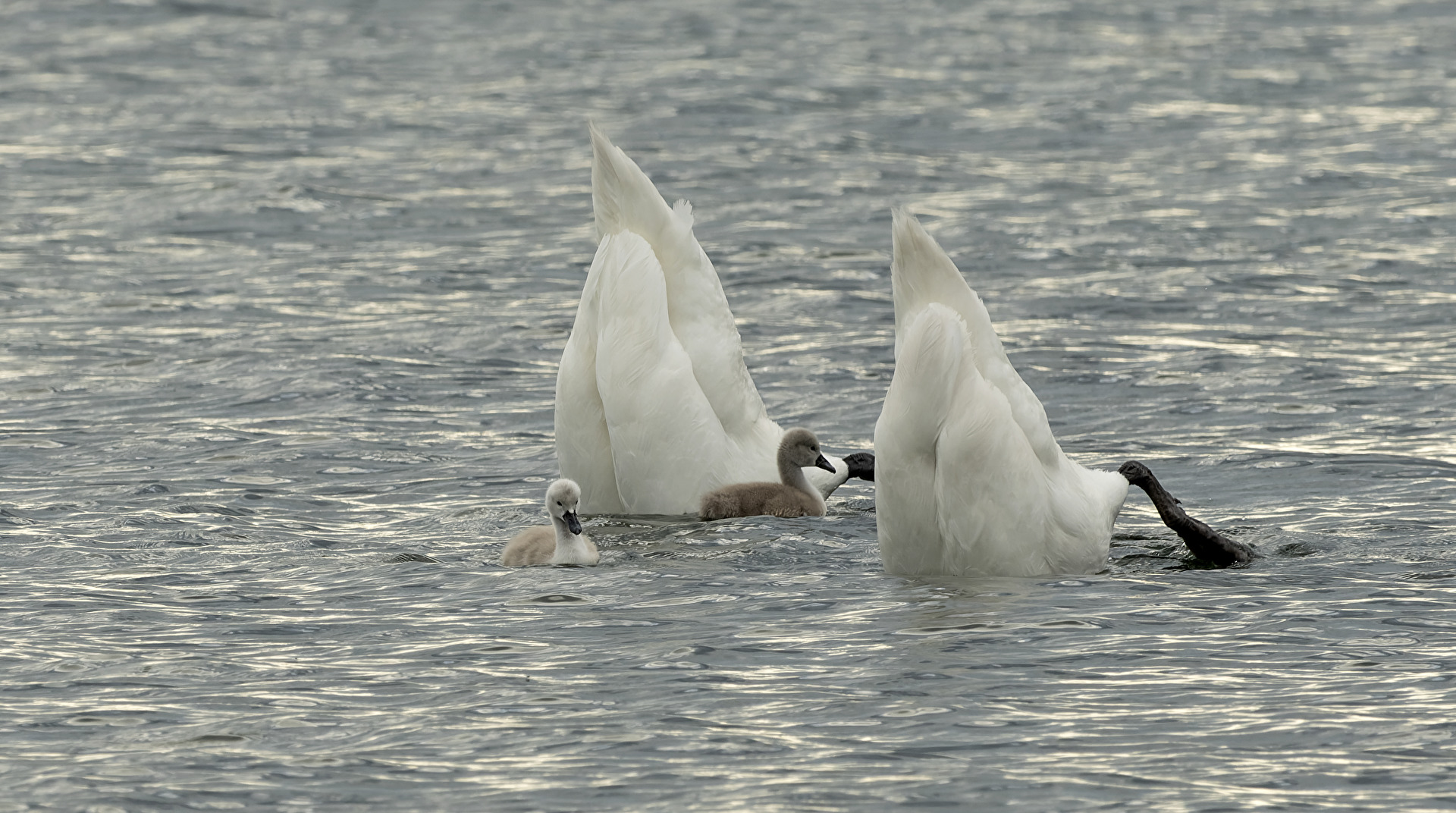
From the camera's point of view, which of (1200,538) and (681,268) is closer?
(1200,538)

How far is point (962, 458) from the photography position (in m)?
8.76

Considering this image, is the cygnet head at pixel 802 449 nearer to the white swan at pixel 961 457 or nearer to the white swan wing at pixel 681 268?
the white swan wing at pixel 681 268

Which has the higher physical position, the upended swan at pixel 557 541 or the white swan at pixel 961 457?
the white swan at pixel 961 457

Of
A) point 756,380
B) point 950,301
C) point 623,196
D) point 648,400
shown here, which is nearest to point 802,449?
point 648,400

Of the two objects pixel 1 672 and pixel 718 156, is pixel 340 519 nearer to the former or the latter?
pixel 1 672

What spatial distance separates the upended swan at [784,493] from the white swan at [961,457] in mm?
1368

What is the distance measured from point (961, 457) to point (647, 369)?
2.15 meters

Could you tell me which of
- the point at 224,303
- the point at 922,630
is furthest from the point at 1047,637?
the point at 224,303

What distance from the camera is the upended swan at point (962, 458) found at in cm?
872

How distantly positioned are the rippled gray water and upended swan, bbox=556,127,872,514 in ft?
0.99

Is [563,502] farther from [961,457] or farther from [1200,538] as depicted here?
[1200,538]

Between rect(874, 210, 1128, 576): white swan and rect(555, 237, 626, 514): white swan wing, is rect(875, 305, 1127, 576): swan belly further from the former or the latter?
rect(555, 237, 626, 514): white swan wing

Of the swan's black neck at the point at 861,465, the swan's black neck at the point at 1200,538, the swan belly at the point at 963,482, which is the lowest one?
the swan's black neck at the point at 861,465

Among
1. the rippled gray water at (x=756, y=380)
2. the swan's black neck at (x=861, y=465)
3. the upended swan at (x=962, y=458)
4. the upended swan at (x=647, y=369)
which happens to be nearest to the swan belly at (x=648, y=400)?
the upended swan at (x=647, y=369)
